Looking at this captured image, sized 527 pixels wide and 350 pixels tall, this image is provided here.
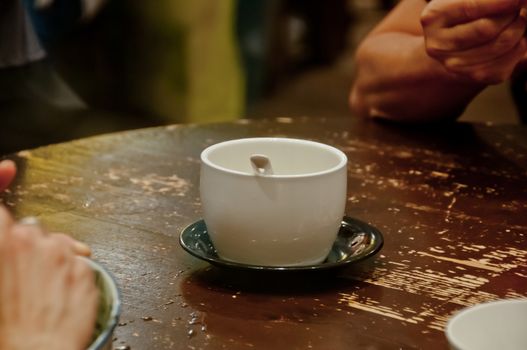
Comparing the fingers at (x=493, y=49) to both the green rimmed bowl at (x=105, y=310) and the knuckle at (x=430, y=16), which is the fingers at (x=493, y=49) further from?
the green rimmed bowl at (x=105, y=310)

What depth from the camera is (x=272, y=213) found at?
824 millimetres

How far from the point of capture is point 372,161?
1.29m

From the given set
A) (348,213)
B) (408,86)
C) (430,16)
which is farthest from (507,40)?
(348,213)

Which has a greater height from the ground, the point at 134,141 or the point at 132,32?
the point at 134,141

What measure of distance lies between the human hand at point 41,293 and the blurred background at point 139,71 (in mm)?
1706

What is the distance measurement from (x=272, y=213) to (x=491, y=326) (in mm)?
267

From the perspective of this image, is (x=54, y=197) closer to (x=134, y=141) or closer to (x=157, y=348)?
(x=134, y=141)

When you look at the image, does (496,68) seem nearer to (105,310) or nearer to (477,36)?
(477,36)

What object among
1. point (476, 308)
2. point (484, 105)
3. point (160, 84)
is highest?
point (476, 308)

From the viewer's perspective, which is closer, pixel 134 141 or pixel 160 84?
pixel 134 141

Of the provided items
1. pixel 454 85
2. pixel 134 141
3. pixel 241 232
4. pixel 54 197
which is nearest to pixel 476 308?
pixel 241 232

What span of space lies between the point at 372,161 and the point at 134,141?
1.26ft

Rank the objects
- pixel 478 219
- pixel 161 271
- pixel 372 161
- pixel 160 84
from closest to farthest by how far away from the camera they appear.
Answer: pixel 161 271, pixel 478 219, pixel 372 161, pixel 160 84

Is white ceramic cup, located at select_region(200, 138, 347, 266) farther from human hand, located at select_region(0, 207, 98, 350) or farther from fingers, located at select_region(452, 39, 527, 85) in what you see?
fingers, located at select_region(452, 39, 527, 85)
